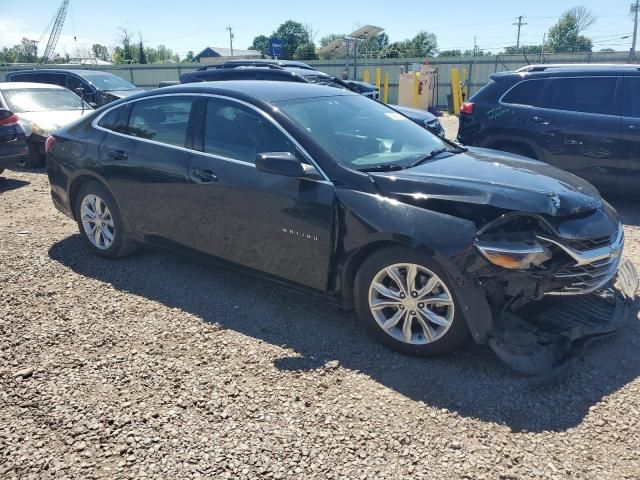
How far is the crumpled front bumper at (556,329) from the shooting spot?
10.2ft

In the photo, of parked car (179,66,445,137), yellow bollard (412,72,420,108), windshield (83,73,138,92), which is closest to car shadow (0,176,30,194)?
parked car (179,66,445,137)

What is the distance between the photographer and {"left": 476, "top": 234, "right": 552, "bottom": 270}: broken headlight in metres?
3.02

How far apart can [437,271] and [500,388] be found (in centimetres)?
75

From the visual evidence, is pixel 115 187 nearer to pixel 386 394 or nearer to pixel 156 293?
pixel 156 293

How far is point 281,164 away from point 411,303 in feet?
3.97

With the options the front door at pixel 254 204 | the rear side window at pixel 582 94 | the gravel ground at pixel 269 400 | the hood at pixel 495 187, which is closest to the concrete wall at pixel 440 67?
the rear side window at pixel 582 94

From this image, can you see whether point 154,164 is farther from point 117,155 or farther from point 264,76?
point 264,76

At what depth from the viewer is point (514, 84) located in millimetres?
7211

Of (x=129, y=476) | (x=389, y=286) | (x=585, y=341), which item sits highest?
(x=389, y=286)

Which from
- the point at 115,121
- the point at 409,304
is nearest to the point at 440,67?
the point at 115,121

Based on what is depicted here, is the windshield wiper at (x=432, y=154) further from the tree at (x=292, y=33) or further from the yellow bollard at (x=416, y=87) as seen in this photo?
the tree at (x=292, y=33)

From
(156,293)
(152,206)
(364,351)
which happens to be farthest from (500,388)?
(152,206)

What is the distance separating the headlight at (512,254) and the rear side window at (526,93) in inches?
183

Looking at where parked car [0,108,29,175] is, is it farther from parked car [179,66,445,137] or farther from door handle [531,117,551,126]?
door handle [531,117,551,126]
